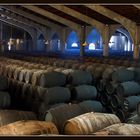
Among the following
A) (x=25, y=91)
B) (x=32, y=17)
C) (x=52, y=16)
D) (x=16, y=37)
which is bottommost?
(x=25, y=91)

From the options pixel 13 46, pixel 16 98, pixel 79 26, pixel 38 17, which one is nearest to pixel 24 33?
pixel 13 46

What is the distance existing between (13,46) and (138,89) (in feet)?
A: 129

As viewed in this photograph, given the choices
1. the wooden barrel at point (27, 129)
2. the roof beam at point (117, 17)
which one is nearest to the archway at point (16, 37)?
the roof beam at point (117, 17)

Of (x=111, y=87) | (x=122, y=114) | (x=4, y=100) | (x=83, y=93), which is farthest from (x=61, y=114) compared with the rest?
(x=111, y=87)

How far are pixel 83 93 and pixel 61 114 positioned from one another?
3954 mm

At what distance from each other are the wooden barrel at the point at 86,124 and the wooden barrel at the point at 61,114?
1.53 ft

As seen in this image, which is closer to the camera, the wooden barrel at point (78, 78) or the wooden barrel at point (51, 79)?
the wooden barrel at point (51, 79)

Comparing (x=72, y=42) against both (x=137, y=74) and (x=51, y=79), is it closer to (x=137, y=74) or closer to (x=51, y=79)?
(x=137, y=74)

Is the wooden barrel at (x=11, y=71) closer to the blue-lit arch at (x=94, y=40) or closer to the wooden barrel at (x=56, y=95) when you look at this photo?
the wooden barrel at (x=56, y=95)

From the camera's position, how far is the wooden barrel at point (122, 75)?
935 cm

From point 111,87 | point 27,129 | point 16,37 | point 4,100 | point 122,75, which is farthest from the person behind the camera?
point 16,37

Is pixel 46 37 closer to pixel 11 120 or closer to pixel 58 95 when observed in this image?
pixel 58 95

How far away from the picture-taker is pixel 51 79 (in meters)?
7.48

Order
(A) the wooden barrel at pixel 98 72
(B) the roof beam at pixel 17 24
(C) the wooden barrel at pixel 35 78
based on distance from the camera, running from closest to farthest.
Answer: (C) the wooden barrel at pixel 35 78, (A) the wooden barrel at pixel 98 72, (B) the roof beam at pixel 17 24
